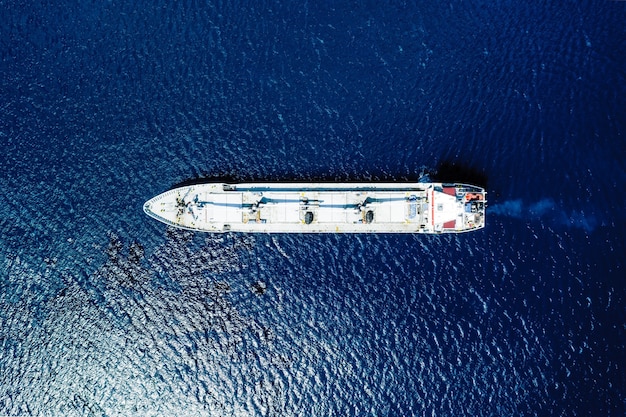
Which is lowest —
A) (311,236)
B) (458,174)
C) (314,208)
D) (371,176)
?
(311,236)

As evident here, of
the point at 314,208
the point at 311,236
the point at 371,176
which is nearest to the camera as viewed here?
the point at 314,208

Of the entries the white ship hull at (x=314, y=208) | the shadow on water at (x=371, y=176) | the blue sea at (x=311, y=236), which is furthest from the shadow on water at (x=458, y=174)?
the white ship hull at (x=314, y=208)

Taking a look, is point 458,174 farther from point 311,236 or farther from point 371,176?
point 311,236

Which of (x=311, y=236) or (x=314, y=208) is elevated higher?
(x=314, y=208)

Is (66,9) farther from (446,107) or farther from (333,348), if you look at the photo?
(333,348)

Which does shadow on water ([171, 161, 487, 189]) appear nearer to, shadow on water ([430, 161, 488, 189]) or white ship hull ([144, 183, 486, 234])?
shadow on water ([430, 161, 488, 189])

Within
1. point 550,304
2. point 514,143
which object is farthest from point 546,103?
point 550,304

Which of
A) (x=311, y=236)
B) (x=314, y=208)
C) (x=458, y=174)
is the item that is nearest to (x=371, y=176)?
(x=314, y=208)
